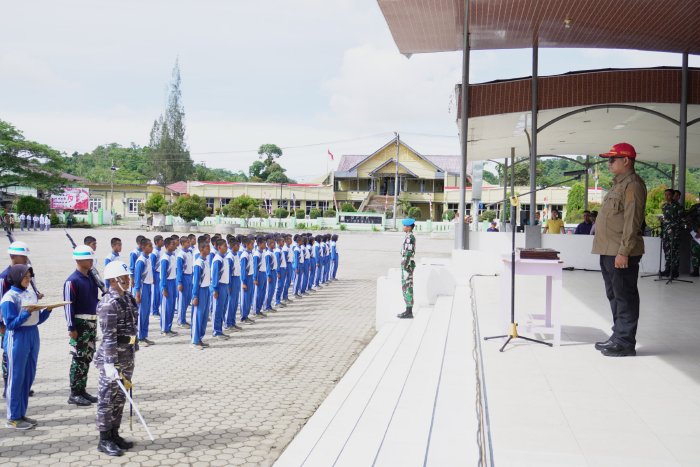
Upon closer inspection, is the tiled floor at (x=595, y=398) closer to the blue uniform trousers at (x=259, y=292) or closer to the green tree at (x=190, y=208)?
the blue uniform trousers at (x=259, y=292)

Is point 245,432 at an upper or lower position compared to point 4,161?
lower

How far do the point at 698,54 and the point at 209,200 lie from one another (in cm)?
5710

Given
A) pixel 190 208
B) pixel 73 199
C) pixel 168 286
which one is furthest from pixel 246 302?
pixel 73 199

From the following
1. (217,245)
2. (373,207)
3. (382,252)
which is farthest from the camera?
(373,207)

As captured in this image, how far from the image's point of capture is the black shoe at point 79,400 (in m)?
6.04

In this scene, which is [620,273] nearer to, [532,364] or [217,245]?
[532,364]

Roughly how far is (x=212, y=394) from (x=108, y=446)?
1870mm

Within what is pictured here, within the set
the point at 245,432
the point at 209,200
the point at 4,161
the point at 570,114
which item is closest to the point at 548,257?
the point at 245,432

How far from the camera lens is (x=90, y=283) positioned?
19.7 ft

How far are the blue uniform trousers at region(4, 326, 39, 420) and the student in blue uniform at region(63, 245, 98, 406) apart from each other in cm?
46

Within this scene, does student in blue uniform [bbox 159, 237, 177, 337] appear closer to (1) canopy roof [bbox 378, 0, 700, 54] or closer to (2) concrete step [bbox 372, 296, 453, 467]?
(2) concrete step [bbox 372, 296, 453, 467]

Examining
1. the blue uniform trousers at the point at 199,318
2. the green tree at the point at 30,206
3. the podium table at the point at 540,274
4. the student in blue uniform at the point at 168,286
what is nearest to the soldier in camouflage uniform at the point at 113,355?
the podium table at the point at 540,274

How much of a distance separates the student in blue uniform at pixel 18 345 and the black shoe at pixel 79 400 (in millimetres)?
580

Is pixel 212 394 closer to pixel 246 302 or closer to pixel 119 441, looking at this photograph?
pixel 119 441
